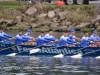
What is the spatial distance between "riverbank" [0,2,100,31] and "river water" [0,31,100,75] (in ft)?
81.2

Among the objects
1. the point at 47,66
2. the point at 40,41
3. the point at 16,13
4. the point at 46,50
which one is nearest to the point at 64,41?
the point at 46,50

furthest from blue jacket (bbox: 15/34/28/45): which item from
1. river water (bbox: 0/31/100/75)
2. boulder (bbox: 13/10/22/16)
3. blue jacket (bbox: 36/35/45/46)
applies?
boulder (bbox: 13/10/22/16)

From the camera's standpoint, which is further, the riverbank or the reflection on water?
the riverbank

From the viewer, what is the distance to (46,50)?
38344mm

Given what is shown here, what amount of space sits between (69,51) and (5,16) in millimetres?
28737

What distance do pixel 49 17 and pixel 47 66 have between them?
106ft

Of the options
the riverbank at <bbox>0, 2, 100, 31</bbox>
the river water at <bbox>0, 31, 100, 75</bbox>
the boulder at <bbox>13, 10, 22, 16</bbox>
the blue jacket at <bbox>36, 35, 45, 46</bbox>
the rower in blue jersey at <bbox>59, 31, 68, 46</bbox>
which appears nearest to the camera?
the river water at <bbox>0, 31, 100, 75</bbox>

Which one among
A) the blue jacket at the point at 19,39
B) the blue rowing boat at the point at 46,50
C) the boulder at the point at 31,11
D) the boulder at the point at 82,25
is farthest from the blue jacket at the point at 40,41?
the boulder at the point at 31,11

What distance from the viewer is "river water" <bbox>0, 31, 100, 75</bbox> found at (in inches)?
1224

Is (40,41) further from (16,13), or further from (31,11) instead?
(16,13)

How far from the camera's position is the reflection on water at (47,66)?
31078 millimetres

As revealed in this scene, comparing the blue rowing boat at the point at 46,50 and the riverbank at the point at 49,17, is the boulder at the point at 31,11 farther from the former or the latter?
the blue rowing boat at the point at 46,50

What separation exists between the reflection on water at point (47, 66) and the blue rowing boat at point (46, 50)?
0.60 metres

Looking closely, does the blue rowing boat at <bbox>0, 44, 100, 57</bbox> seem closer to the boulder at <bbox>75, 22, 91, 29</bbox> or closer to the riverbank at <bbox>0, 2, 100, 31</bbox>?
the riverbank at <bbox>0, 2, 100, 31</bbox>
